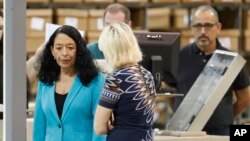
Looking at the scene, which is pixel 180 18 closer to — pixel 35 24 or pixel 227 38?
pixel 227 38

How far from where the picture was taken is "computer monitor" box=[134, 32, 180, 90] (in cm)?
559

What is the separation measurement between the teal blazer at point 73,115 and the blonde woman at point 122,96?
217 mm

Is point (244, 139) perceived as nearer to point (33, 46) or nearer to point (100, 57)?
point (100, 57)

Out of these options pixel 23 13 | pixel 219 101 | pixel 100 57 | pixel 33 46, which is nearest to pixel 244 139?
pixel 219 101

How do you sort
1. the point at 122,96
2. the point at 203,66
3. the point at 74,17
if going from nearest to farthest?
the point at 122,96 < the point at 203,66 < the point at 74,17

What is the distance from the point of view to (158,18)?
9500 millimetres

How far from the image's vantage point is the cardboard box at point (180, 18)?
9.48 meters

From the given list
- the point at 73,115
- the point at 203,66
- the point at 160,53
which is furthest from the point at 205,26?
the point at 73,115

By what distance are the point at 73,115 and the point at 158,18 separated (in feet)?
17.7

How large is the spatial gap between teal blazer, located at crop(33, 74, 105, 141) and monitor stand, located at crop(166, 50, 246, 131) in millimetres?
1259

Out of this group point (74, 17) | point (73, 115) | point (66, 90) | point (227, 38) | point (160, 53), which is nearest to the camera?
point (73, 115)

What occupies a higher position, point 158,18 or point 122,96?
point 122,96

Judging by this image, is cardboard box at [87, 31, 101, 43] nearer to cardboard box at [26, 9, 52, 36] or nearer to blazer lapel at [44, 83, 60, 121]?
cardboard box at [26, 9, 52, 36]

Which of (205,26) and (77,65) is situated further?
(205,26)
